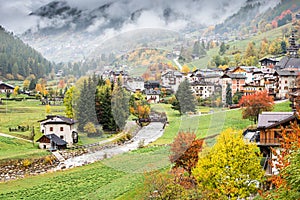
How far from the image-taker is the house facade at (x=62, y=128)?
16359 millimetres

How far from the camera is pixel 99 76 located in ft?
14.9

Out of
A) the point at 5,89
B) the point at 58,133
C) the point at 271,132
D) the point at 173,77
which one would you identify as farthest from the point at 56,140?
the point at 5,89

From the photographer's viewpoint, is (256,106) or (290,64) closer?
(256,106)

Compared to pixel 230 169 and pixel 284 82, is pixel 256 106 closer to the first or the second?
pixel 284 82

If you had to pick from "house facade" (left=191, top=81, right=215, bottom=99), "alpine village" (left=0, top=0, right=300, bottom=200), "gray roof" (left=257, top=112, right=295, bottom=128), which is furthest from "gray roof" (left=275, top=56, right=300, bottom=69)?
"gray roof" (left=257, top=112, right=295, bottom=128)

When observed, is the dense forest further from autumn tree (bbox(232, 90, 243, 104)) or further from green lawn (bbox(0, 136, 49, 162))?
green lawn (bbox(0, 136, 49, 162))

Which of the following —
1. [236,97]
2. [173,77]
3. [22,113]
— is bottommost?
[22,113]

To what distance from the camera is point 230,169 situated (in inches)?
315

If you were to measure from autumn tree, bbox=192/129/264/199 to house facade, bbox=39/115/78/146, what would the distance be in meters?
8.80

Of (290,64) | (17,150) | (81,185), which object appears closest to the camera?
(81,185)

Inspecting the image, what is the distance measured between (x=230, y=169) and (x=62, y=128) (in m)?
10.0

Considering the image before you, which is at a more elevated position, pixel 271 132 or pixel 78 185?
pixel 271 132

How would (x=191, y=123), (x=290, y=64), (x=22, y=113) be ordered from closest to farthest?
(x=191, y=123)
(x=22, y=113)
(x=290, y=64)

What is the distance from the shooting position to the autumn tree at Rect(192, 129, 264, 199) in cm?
791
